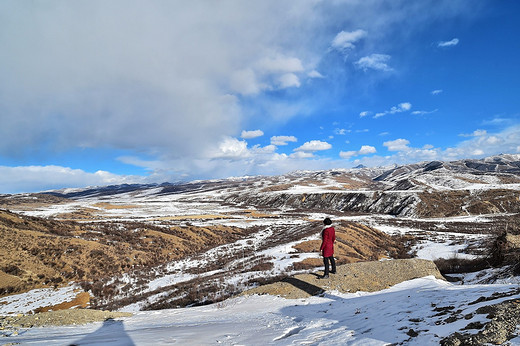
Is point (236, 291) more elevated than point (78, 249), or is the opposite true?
point (78, 249)

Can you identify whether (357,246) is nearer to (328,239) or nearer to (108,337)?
(328,239)

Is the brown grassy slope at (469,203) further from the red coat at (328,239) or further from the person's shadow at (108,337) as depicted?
the person's shadow at (108,337)

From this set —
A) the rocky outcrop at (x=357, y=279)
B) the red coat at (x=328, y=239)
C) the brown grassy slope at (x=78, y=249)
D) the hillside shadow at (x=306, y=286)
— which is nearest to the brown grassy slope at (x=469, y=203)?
the brown grassy slope at (x=78, y=249)

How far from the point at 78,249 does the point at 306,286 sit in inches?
1042

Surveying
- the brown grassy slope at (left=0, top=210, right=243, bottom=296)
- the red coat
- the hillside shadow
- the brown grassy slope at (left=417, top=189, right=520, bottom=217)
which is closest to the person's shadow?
the hillside shadow

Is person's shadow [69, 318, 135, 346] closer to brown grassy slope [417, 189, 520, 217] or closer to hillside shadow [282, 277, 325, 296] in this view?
hillside shadow [282, 277, 325, 296]

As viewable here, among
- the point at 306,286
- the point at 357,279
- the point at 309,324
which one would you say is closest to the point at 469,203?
the point at 357,279

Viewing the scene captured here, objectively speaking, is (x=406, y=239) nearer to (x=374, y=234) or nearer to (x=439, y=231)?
(x=374, y=234)

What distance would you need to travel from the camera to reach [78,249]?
26.9 m

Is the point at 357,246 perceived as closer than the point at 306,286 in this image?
No

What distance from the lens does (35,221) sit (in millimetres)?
34781

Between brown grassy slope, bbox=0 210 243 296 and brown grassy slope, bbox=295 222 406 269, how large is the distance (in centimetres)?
1770

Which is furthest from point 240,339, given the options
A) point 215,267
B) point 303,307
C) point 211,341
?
point 215,267

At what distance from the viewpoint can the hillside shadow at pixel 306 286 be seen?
36.4 ft
